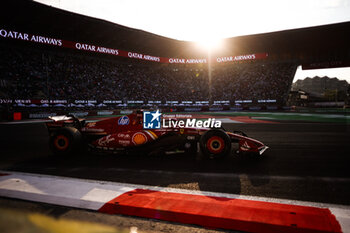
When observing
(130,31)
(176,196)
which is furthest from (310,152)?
(130,31)

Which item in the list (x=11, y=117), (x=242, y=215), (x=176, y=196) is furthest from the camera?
(x=11, y=117)

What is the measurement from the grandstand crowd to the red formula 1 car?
22011 mm

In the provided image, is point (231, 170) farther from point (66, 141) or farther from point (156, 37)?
point (156, 37)

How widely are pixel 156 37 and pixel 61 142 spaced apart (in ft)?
107

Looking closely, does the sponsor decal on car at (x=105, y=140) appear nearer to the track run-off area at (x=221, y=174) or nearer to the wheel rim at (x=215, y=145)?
the track run-off area at (x=221, y=174)

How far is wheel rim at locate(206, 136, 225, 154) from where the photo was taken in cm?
459

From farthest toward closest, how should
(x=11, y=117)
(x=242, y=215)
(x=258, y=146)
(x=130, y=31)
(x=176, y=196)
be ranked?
1. (x=130, y=31)
2. (x=11, y=117)
3. (x=258, y=146)
4. (x=176, y=196)
5. (x=242, y=215)

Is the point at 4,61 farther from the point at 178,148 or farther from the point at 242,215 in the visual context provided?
the point at 242,215

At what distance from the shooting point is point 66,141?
509 cm

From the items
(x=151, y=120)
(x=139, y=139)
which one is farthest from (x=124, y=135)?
(x=151, y=120)

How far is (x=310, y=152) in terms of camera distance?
5.16 meters

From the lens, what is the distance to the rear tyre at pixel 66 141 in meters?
5.05

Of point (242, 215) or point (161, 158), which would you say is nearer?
point (242, 215)

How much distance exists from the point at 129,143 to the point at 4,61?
2840cm
